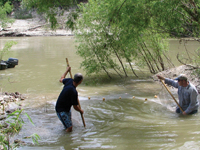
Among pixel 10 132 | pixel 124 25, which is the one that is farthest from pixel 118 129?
pixel 124 25

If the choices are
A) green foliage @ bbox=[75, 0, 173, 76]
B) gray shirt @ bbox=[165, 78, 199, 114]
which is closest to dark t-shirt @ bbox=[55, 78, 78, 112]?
gray shirt @ bbox=[165, 78, 199, 114]

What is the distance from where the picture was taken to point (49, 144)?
4.78 m

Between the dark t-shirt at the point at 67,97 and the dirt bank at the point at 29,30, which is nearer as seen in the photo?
the dark t-shirt at the point at 67,97

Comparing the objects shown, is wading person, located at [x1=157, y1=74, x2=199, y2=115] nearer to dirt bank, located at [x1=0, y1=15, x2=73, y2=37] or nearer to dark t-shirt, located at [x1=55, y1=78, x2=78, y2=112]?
dark t-shirt, located at [x1=55, y1=78, x2=78, y2=112]

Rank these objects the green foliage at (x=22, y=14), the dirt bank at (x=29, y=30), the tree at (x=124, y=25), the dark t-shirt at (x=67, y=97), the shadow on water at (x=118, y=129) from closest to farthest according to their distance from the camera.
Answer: the shadow on water at (x=118, y=129), the dark t-shirt at (x=67, y=97), the tree at (x=124, y=25), the dirt bank at (x=29, y=30), the green foliage at (x=22, y=14)

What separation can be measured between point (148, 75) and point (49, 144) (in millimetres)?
9914

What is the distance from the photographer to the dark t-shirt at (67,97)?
16.8 ft

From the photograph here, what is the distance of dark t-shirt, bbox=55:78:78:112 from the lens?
5.12 metres

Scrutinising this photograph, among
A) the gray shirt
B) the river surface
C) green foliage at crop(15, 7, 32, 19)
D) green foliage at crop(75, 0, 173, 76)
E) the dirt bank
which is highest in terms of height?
green foliage at crop(15, 7, 32, 19)

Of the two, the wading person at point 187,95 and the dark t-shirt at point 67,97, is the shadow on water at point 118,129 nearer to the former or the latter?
the wading person at point 187,95

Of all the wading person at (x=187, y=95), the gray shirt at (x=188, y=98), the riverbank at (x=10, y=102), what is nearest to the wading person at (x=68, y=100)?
the riverbank at (x=10, y=102)

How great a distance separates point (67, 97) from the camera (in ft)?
17.1

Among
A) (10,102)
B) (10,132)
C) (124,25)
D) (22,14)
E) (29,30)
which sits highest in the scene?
(22,14)

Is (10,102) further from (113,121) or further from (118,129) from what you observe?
(118,129)
